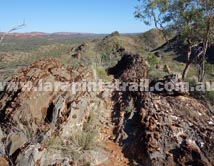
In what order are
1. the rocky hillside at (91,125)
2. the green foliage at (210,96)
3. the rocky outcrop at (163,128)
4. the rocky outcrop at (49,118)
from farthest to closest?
the green foliage at (210,96), the rocky outcrop at (163,128), the rocky hillside at (91,125), the rocky outcrop at (49,118)

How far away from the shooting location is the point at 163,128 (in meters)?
7.34

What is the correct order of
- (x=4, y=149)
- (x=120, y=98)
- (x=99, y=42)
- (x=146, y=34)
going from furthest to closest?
(x=146, y=34) < (x=99, y=42) < (x=120, y=98) < (x=4, y=149)

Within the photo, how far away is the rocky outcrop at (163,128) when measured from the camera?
6817mm

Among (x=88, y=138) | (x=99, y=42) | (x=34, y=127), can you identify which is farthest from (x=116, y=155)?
(x=99, y=42)

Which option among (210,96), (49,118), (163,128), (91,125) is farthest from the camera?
(210,96)

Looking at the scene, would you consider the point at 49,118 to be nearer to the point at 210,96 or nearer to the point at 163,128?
the point at 163,128

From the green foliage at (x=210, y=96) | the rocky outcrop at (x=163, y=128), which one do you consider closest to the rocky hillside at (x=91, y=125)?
the rocky outcrop at (x=163, y=128)

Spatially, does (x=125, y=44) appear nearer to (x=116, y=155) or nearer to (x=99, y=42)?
(x=99, y=42)

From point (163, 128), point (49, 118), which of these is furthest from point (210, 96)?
point (49, 118)

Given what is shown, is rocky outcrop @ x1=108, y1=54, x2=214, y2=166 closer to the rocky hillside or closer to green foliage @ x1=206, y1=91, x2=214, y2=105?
the rocky hillside

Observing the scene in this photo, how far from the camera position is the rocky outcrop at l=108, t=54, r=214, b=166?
6817 mm

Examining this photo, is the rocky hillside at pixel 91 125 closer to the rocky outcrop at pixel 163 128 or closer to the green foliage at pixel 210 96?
the rocky outcrop at pixel 163 128

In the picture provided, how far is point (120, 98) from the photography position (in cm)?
930

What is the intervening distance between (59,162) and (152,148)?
77.6 inches
